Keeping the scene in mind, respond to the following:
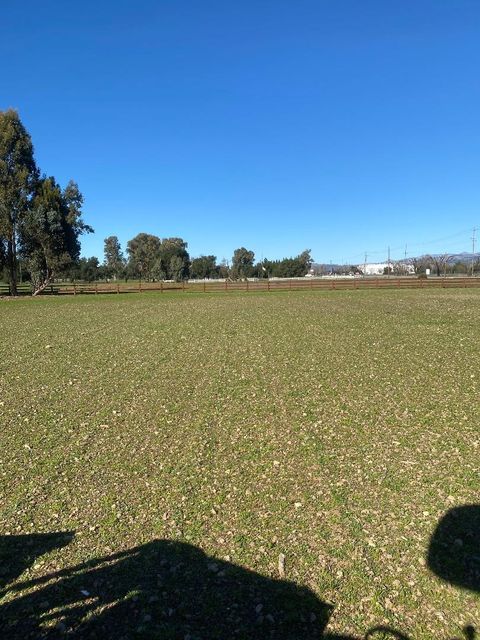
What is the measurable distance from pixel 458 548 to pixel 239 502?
75.4 inches

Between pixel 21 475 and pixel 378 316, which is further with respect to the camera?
pixel 378 316

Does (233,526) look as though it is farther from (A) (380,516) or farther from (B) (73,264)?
(B) (73,264)

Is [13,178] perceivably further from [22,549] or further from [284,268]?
[284,268]

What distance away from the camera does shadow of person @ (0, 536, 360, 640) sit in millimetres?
2941

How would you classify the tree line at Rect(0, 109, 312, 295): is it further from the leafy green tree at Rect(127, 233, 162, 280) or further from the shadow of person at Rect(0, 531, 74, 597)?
the leafy green tree at Rect(127, 233, 162, 280)

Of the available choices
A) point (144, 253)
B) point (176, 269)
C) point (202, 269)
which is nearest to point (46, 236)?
point (176, 269)

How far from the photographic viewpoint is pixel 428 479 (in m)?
4.82

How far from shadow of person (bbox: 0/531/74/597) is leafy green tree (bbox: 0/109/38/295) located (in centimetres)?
4688

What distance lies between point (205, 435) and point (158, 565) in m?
2.78

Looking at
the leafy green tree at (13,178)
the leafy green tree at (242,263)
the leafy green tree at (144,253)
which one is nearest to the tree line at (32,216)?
the leafy green tree at (13,178)

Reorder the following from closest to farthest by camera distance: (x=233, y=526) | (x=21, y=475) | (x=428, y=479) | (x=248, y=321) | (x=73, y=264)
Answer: (x=233, y=526), (x=428, y=479), (x=21, y=475), (x=248, y=321), (x=73, y=264)

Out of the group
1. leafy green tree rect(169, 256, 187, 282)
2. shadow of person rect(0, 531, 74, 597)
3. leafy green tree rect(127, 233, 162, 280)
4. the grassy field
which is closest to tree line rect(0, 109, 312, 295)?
the grassy field

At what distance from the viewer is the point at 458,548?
3658mm

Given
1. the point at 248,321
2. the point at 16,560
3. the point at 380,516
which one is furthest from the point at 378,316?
the point at 16,560
